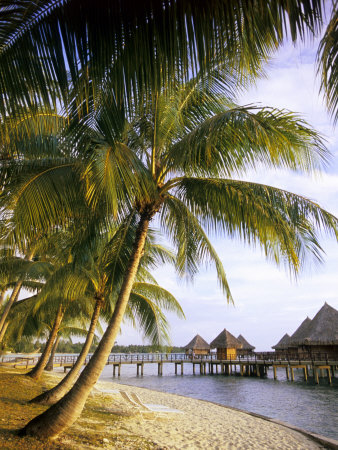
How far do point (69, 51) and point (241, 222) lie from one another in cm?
428

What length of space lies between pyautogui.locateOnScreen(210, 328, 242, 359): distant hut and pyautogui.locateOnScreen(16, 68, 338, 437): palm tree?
34888 mm

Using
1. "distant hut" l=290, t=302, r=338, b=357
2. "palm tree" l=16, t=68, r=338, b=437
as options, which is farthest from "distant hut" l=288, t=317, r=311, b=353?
"palm tree" l=16, t=68, r=338, b=437

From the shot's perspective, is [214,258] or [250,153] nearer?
[250,153]

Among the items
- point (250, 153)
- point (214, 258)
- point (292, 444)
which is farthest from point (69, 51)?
point (292, 444)

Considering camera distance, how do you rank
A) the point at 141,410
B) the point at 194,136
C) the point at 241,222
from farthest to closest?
the point at 141,410 → the point at 241,222 → the point at 194,136

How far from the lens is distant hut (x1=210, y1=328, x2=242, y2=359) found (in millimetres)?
39647

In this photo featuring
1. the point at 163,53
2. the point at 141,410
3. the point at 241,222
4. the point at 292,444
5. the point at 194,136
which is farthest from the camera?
the point at 141,410

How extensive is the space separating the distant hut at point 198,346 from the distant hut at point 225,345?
295 cm

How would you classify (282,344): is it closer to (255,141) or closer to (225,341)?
(225,341)

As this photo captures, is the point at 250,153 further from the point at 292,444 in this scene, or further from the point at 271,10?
the point at 292,444

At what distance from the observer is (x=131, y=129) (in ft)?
22.9

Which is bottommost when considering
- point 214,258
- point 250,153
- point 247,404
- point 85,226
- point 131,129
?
point 247,404

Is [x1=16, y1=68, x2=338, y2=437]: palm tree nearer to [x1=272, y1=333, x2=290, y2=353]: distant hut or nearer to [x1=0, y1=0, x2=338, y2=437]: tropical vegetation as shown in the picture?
[x1=0, y1=0, x2=338, y2=437]: tropical vegetation

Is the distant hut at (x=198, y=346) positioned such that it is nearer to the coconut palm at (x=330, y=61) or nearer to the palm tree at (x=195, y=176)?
the palm tree at (x=195, y=176)
